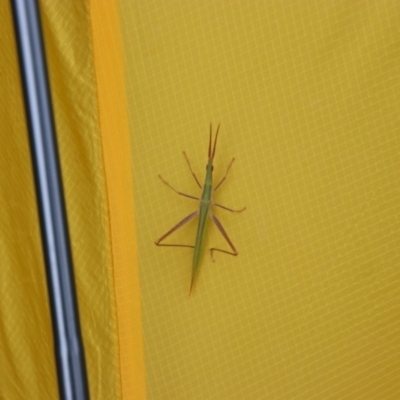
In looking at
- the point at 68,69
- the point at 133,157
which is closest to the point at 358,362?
the point at 133,157

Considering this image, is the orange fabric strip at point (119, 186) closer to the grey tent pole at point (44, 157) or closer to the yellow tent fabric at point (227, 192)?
the yellow tent fabric at point (227, 192)

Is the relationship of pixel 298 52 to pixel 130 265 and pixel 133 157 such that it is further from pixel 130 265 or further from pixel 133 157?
pixel 130 265

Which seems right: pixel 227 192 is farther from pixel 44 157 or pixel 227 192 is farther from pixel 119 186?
pixel 44 157

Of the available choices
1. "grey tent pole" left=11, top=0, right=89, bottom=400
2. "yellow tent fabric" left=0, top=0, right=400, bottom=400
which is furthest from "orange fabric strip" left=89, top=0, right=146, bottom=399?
"grey tent pole" left=11, top=0, right=89, bottom=400

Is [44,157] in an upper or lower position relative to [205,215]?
upper

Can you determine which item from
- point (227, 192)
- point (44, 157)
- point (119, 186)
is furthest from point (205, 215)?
point (44, 157)

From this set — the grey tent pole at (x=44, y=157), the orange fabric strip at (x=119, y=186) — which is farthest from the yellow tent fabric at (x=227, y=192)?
the grey tent pole at (x=44, y=157)

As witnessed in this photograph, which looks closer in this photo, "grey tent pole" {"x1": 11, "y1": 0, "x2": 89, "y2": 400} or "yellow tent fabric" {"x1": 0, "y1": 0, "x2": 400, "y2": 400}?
"grey tent pole" {"x1": 11, "y1": 0, "x2": 89, "y2": 400}

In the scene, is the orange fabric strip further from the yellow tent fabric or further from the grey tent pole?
the grey tent pole

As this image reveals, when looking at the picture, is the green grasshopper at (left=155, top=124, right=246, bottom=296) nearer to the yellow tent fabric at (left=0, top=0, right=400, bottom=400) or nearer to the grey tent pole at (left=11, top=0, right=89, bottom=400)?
the yellow tent fabric at (left=0, top=0, right=400, bottom=400)
